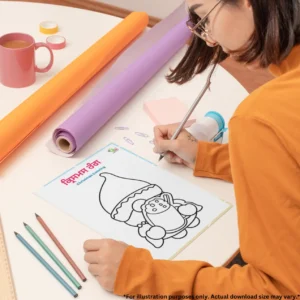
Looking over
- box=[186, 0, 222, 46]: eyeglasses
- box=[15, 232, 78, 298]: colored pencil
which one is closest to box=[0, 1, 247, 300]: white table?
box=[15, 232, 78, 298]: colored pencil

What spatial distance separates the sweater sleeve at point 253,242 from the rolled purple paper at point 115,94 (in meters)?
0.32

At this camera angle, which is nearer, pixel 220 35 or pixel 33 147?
pixel 220 35

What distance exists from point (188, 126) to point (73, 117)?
253 millimetres

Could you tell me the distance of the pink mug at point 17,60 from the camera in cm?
115

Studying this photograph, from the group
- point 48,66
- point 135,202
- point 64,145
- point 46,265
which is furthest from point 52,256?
point 48,66

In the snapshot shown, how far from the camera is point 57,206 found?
90 centimetres

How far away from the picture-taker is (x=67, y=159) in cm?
102

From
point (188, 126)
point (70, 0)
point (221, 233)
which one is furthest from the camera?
point (70, 0)

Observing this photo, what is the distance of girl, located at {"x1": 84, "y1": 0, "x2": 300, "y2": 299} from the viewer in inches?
27.7

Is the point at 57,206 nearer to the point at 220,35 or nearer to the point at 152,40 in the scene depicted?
the point at 220,35

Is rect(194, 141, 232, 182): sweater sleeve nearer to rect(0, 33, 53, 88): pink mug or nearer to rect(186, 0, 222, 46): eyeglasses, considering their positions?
rect(186, 0, 222, 46): eyeglasses

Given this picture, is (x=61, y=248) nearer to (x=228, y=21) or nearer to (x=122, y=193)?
(x=122, y=193)

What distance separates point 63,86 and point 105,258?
490 mm

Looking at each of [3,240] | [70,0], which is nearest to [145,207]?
[3,240]
